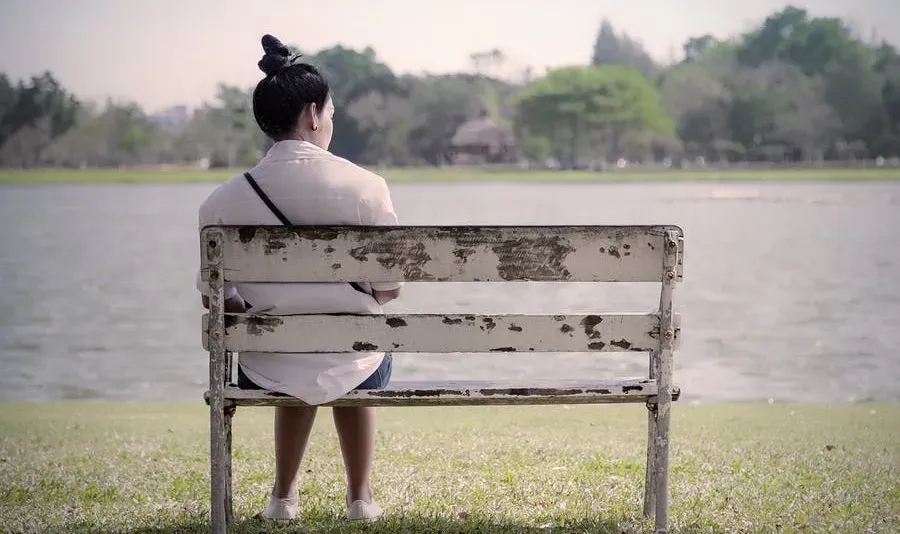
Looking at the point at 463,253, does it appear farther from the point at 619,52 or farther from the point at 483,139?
the point at 619,52

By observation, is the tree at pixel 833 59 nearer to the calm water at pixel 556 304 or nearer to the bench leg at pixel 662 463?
the calm water at pixel 556 304

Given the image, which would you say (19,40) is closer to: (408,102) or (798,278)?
(408,102)

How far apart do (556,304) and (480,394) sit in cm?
1627

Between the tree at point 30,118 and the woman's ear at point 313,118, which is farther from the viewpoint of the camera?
the tree at point 30,118

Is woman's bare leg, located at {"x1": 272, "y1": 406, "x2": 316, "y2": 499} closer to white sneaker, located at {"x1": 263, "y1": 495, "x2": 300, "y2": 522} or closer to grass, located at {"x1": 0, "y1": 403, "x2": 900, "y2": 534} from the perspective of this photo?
white sneaker, located at {"x1": 263, "y1": 495, "x2": 300, "y2": 522}

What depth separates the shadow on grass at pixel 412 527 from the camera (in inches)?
142

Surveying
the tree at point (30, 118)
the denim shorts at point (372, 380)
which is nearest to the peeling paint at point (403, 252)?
the denim shorts at point (372, 380)

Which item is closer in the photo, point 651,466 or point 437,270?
point 437,270

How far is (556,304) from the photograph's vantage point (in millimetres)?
19516

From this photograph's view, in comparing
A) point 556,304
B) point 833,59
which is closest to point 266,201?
point 556,304

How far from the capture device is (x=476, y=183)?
243ft

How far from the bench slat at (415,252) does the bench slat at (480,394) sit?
1.02 feet

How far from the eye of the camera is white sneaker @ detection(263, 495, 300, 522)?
3686mm

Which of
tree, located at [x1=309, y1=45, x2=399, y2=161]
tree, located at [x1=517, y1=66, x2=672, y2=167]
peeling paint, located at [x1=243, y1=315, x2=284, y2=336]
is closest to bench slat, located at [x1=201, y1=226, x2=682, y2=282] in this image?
peeling paint, located at [x1=243, y1=315, x2=284, y2=336]
